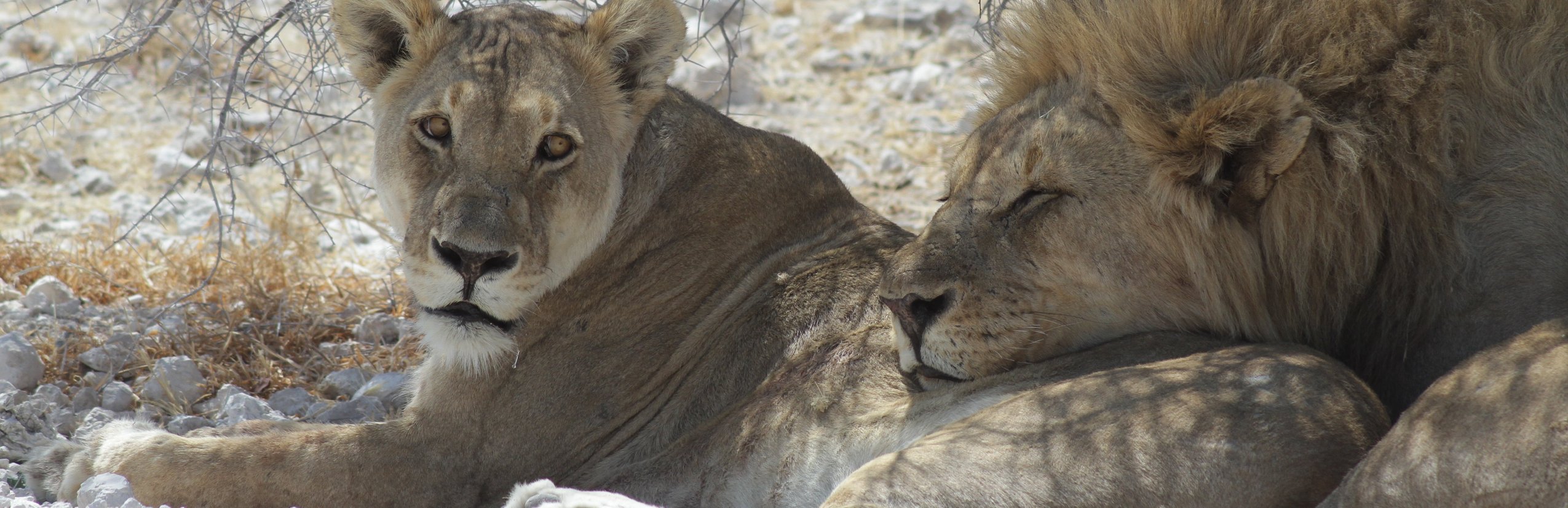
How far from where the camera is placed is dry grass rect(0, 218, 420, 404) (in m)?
4.64

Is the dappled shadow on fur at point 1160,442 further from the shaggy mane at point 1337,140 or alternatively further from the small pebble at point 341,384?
the small pebble at point 341,384

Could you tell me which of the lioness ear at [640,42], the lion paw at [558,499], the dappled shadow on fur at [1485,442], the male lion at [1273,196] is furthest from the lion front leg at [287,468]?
the dappled shadow on fur at [1485,442]

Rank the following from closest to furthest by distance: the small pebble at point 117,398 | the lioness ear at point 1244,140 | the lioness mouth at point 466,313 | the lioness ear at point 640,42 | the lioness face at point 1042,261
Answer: the lioness ear at point 1244,140, the lioness face at point 1042,261, the lioness mouth at point 466,313, the lioness ear at point 640,42, the small pebble at point 117,398

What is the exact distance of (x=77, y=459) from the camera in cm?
358

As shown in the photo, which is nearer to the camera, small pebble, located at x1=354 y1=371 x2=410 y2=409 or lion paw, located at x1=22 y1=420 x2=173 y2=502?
lion paw, located at x1=22 y1=420 x2=173 y2=502

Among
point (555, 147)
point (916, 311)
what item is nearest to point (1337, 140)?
point (916, 311)

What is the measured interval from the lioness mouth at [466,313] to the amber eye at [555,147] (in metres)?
0.42

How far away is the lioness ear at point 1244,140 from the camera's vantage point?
284 cm

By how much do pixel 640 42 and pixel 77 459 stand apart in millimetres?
1850

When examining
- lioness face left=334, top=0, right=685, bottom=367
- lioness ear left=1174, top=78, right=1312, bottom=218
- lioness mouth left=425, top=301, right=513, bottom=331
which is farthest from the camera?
lioness mouth left=425, top=301, right=513, bottom=331

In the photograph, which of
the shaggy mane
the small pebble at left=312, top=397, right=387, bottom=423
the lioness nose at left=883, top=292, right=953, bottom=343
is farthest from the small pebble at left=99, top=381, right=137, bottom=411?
the shaggy mane

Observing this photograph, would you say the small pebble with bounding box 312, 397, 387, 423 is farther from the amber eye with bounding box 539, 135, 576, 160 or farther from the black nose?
the amber eye with bounding box 539, 135, 576, 160

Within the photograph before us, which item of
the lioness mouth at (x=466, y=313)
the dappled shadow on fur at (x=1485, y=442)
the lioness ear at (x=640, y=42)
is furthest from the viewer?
the lioness ear at (x=640, y=42)

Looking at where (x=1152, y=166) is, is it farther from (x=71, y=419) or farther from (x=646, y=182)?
(x=71, y=419)
